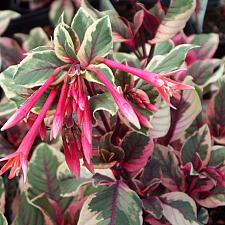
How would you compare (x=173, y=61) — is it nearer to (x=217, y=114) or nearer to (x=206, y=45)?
(x=217, y=114)

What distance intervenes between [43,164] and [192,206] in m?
0.29

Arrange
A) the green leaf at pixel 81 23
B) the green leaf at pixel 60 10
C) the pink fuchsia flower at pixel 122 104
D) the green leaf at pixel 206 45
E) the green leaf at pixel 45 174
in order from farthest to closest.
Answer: the green leaf at pixel 60 10 < the green leaf at pixel 206 45 < the green leaf at pixel 45 174 < the green leaf at pixel 81 23 < the pink fuchsia flower at pixel 122 104

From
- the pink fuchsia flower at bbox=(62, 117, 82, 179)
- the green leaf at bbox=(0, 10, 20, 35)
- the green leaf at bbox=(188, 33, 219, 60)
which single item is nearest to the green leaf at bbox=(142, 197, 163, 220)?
the pink fuchsia flower at bbox=(62, 117, 82, 179)

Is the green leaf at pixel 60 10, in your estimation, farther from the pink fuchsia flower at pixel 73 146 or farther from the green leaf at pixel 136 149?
the pink fuchsia flower at pixel 73 146

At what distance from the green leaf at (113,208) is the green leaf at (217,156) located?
0.56 ft

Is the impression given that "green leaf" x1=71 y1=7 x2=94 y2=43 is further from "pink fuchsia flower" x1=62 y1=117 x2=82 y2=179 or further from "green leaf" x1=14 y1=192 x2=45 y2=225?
"green leaf" x1=14 y1=192 x2=45 y2=225

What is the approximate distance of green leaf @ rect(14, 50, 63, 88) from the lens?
2.06ft

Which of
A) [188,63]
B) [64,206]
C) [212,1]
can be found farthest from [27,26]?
[64,206]

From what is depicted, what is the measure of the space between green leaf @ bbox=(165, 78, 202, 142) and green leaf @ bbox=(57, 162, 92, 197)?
0.61ft

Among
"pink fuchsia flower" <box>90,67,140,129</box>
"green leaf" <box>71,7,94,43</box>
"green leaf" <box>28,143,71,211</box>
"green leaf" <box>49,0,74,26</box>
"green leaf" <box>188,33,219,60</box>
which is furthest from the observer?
"green leaf" <box>49,0,74,26</box>

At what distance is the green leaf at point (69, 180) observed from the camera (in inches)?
32.8

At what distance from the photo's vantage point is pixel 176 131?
0.93 metres

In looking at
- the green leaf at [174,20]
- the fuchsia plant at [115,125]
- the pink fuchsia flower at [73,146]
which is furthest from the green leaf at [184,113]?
the pink fuchsia flower at [73,146]

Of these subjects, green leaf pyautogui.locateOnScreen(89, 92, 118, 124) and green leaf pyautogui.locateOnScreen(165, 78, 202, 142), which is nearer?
green leaf pyautogui.locateOnScreen(89, 92, 118, 124)
